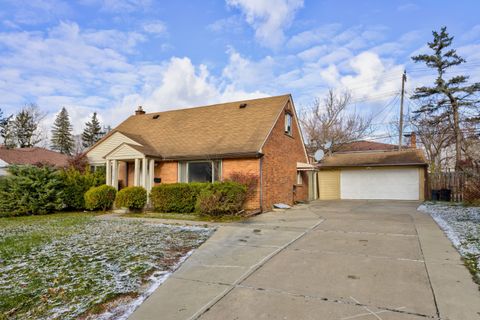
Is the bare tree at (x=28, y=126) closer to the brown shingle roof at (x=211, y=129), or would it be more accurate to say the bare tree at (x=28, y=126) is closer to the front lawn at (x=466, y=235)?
the brown shingle roof at (x=211, y=129)

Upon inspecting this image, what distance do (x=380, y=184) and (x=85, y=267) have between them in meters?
19.0

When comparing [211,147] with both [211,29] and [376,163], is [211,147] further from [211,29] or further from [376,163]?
[376,163]

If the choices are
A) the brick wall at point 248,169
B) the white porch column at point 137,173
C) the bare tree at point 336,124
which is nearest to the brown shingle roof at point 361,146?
the bare tree at point 336,124

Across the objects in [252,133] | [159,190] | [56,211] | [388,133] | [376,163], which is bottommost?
[56,211]

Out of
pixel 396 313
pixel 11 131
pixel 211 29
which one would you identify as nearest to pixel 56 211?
pixel 211 29

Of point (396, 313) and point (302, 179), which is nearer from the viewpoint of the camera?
point (396, 313)

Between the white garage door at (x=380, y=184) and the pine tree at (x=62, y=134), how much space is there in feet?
151

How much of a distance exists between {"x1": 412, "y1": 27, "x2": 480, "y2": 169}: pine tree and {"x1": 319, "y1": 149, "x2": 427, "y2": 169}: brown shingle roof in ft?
14.4

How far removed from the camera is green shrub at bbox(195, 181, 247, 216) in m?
10.6

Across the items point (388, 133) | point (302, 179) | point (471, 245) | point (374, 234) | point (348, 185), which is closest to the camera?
point (471, 245)

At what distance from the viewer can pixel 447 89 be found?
2141 cm

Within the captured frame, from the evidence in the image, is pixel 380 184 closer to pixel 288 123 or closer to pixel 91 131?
pixel 288 123

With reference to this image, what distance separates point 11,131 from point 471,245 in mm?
52805

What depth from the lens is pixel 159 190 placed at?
12586 millimetres
